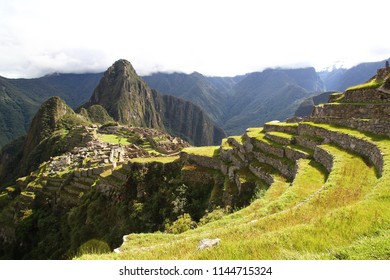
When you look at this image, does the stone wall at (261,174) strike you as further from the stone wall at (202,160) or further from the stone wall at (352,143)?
the stone wall at (202,160)

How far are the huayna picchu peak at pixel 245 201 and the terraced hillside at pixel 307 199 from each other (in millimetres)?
48

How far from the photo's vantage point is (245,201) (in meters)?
23.1

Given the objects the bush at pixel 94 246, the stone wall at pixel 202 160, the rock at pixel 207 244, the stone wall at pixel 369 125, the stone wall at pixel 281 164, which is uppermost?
the stone wall at pixel 369 125

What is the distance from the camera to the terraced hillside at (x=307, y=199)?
27.1 ft

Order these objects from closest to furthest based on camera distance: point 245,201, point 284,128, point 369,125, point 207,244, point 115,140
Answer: point 207,244 → point 369,125 → point 245,201 → point 284,128 → point 115,140

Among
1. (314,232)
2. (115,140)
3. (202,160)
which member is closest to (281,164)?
(202,160)

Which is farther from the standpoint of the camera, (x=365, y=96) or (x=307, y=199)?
(x=365, y=96)

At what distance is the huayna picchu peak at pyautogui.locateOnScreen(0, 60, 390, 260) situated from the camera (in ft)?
28.7

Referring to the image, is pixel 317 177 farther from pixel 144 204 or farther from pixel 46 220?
pixel 46 220

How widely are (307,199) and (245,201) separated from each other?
10.3 meters

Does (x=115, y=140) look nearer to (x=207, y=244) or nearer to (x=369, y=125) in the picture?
(x=369, y=125)

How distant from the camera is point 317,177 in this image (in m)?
17.4

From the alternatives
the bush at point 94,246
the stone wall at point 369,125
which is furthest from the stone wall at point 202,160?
the bush at point 94,246
